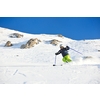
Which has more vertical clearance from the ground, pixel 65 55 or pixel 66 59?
pixel 65 55
